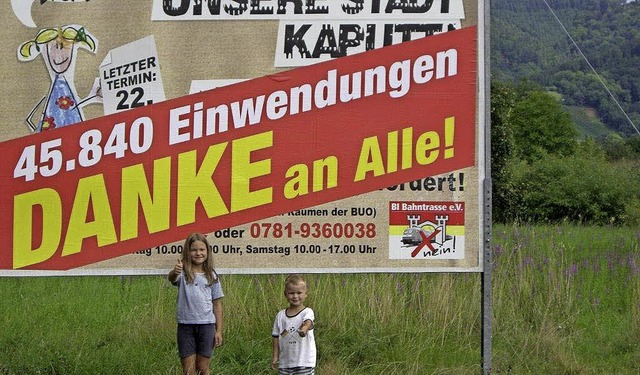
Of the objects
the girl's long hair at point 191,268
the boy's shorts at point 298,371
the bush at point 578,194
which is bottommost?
the boy's shorts at point 298,371

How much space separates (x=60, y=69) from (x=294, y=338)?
3.01 metres

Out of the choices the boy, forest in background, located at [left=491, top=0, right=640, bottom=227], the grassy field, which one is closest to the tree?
forest in background, located at [left=491, top=0, right=640, bottom=227]

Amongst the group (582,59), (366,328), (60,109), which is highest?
(582,59)

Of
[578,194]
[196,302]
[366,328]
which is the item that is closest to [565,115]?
[578,194]

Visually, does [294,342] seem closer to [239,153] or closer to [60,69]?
[239,153]

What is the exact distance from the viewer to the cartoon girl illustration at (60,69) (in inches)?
318

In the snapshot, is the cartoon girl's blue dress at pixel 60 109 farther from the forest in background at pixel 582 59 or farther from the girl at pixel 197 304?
the forest in background at pixel 582 59

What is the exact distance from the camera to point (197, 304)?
7070 mm

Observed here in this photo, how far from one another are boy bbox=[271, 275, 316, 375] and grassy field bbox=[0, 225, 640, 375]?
4.98 feet

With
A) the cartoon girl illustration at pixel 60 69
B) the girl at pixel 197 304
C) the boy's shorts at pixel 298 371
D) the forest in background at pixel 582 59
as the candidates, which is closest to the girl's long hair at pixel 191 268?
the girl at pixel 197 304

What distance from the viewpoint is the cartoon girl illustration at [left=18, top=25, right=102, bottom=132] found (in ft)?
26.5

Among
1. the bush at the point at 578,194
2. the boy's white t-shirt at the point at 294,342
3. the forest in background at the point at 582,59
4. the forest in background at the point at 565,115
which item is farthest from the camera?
the forest in background at the point at 582,59

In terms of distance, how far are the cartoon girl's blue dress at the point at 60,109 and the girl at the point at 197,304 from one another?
5.44 ft

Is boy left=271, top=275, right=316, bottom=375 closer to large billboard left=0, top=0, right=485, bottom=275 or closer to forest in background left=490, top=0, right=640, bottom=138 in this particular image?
large billboard left=0, top=0, right=485, bottom=275
